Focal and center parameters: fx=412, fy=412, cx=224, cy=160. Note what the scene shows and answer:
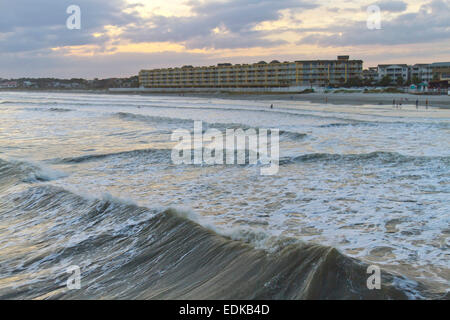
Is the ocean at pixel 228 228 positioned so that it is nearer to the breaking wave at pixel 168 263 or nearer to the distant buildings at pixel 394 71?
the breaking wave at pixel 168 263

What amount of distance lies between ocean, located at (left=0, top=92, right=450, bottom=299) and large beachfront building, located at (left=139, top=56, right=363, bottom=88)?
4457 inches

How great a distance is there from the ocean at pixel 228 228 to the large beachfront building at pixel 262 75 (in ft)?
371

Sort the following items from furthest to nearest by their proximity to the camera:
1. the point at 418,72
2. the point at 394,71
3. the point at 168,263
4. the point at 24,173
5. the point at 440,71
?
the point at 394,71, the point at 418,72, the point at 440,71, the point at 24,173, the point at 168,263

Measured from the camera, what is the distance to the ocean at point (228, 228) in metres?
5.13

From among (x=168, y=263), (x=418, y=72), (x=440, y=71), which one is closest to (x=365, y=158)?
(x=168, y=263)

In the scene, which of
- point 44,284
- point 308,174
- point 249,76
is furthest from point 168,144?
point 249,76

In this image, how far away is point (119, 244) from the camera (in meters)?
6.83

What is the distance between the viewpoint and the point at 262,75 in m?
141

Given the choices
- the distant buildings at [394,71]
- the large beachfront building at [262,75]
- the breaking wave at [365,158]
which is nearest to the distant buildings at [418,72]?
the distant buildings at [394,71]

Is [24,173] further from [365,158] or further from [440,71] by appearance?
[440,71]

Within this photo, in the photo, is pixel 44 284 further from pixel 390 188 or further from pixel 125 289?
pixel 390 188

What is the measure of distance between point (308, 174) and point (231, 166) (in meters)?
2.79

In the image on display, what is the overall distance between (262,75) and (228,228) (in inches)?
5412

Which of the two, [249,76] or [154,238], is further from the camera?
[249,76]
